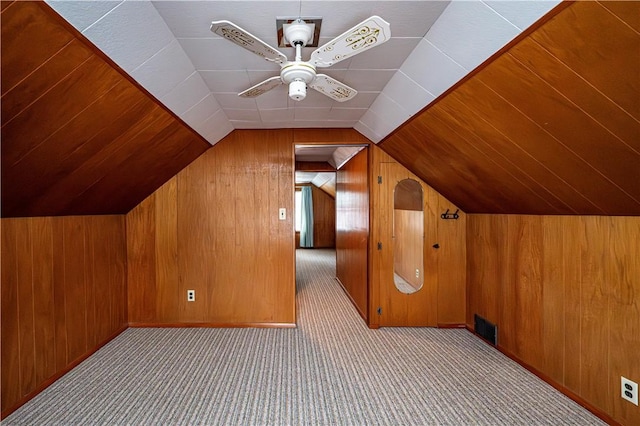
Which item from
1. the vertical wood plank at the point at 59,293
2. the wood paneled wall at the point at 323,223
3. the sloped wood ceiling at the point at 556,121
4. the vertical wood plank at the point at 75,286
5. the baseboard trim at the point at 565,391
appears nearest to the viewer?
the sloped wood ceiling at the point at 556,121

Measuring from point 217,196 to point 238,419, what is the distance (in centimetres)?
212

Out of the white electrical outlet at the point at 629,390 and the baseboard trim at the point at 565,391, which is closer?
the white electrical outlet at the point at 629,390

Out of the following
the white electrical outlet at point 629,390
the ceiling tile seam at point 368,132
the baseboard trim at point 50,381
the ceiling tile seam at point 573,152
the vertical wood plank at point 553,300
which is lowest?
the baseboard trim at point 50,381

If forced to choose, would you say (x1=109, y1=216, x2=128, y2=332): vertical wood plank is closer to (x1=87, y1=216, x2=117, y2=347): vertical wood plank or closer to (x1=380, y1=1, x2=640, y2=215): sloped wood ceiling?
(x1=87, y1=216, x2=117, y2=347): vertical wood plank

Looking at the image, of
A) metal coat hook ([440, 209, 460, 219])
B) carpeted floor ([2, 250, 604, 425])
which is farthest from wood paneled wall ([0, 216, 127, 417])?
metal coat hook ([440, 209, 460, 219])

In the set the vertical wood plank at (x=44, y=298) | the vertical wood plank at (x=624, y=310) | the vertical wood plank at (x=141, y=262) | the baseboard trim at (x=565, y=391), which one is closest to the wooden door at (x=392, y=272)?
the baseboard trim at (x=565, y=391)

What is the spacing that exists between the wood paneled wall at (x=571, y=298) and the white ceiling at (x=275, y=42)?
133 cm

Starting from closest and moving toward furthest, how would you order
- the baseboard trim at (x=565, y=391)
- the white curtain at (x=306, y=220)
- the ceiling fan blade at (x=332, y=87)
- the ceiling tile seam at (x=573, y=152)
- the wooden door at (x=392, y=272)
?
the ceiling tile seam at (x=573, y=152) < the ceiling fan blade at (x=332, y=87) < the baseboard trim at (x=565, y=391) < the wooden door at (x=392, y=272) < the white curtain at (x=306, y=220)

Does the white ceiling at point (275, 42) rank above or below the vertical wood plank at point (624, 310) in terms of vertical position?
above

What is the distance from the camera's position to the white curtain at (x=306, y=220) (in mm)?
9242

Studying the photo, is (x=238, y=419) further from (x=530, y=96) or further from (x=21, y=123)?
(x=530, y=96)

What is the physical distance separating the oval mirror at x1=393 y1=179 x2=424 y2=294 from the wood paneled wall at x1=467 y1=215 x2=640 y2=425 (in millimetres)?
650

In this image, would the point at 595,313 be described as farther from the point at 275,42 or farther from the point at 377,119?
the point at 275,42

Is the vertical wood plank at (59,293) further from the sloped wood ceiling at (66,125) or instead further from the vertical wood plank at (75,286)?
the sloped wood ceiling at (66,125)
